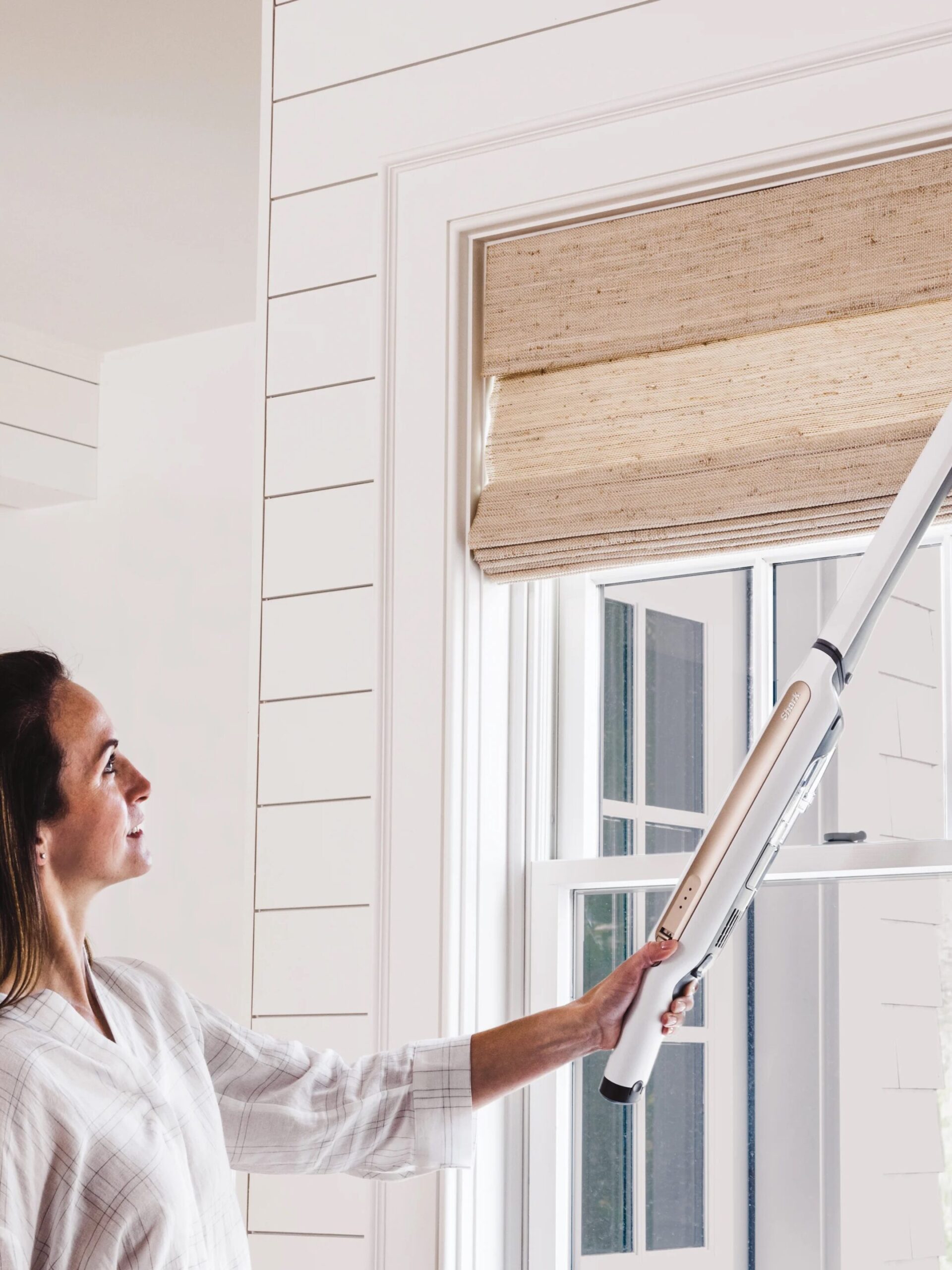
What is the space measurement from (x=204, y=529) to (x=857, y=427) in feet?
8.04

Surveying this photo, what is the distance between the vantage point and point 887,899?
4.96 feet

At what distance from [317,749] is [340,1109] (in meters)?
0.43

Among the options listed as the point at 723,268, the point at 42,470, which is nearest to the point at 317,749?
the point at 723,268

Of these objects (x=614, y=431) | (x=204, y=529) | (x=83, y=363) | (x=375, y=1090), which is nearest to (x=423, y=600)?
(x=614, y=431)

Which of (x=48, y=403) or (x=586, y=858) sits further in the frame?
(x=48, y=403)

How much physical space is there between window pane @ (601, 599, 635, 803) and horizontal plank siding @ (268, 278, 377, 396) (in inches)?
16.0

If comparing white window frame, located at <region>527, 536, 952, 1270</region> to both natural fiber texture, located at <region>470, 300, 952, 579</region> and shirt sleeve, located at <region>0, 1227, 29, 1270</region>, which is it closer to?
natural fiber texture, located at <region>470, 300, 952, 579</region>

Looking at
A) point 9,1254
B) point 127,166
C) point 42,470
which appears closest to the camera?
point 9,1254

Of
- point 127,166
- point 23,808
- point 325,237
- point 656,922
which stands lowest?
point 656,922

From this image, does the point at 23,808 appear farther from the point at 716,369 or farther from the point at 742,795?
the point at 716,369

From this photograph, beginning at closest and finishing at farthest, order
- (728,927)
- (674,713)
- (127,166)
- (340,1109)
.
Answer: (728,927) < (340,1109) < (674,713) < (127,166)

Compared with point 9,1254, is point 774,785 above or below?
above

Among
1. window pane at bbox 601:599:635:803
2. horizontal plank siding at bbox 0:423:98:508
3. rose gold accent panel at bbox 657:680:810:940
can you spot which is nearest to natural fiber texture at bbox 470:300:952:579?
window pane at bbox 601:599:635:803

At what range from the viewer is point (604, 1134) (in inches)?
65.1
